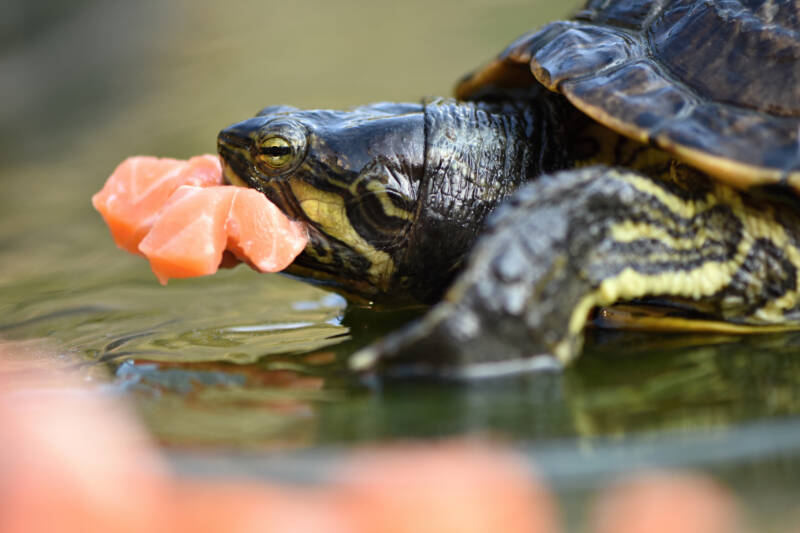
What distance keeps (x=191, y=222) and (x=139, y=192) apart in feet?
0.92

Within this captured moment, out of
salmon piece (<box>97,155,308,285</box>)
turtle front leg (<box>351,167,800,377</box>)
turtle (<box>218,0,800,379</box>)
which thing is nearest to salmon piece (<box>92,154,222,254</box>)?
salmon piece (<box>97,155,308,285</box>)

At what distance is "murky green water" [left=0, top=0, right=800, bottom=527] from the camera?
3.57 ft

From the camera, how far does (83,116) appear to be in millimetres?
4883

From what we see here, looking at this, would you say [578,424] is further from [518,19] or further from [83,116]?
[518,19]

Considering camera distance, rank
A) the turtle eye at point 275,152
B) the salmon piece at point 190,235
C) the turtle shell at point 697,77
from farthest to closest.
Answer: the turtle eye at point 275,152, the salmon piece at point 190,235, the turtle shell at point 697,77

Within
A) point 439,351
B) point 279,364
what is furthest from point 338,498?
point 279,364

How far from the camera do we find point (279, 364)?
62.8 inches

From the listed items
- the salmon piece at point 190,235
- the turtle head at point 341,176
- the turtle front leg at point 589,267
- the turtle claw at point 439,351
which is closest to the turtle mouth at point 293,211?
the turtle head at point 341,176

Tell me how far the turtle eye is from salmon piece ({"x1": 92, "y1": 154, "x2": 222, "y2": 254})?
0.67 ft

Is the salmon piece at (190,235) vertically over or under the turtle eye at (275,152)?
under

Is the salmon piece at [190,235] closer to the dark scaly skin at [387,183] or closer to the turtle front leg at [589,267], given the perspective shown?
the dark scaly skin at [387,183]

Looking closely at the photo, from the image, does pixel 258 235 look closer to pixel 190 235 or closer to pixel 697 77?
pixel 190 235

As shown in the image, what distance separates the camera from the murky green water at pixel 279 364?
42.8 inches

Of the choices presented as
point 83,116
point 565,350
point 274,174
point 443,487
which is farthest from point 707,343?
point 83,116
